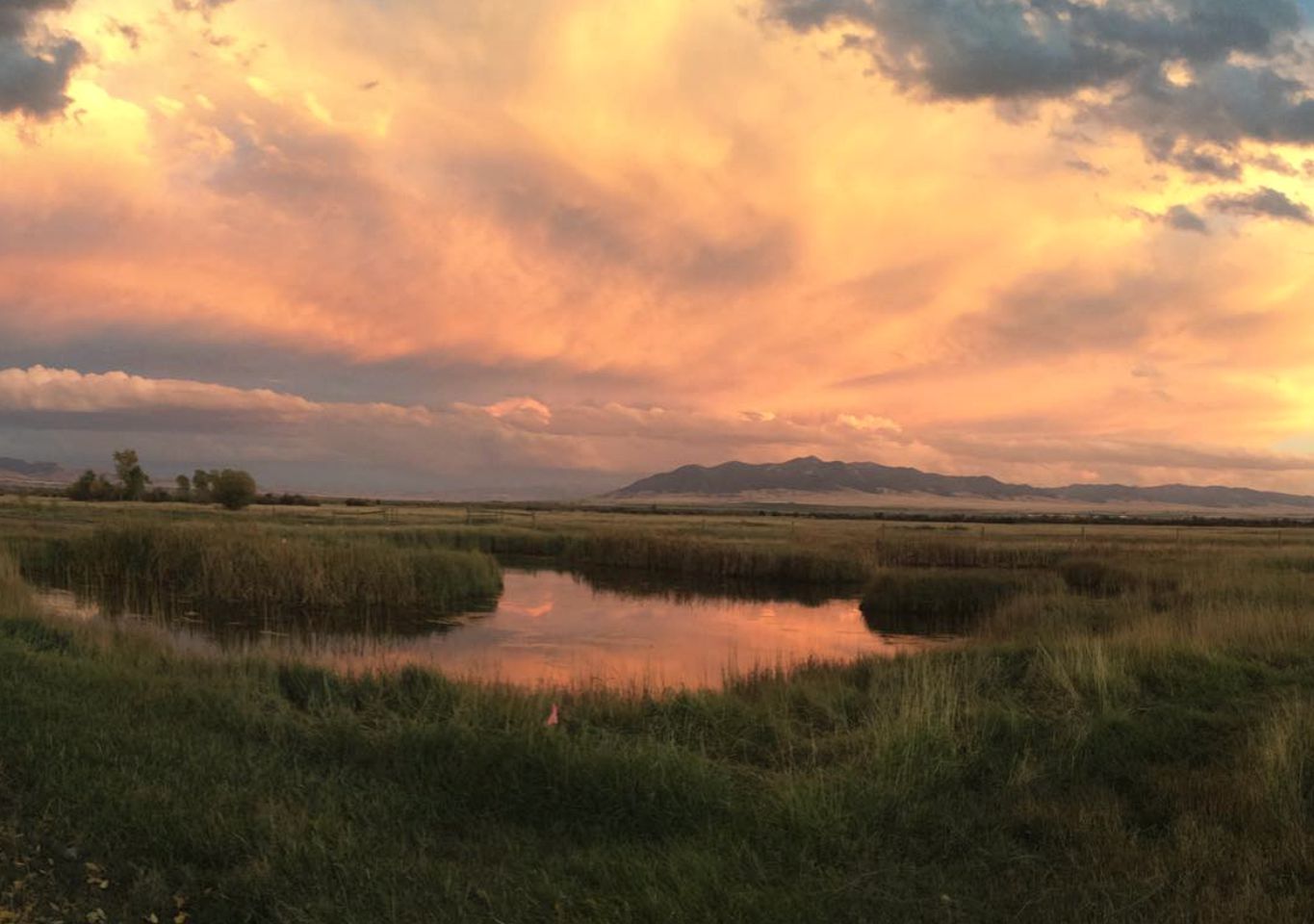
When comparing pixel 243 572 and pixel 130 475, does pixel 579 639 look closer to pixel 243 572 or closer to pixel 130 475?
pixel 243 572

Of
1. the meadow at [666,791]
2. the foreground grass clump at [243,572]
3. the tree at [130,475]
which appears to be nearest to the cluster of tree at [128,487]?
the tree at [130,475]

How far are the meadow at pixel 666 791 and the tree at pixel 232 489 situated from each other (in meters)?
77.0

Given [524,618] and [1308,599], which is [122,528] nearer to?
[524,618]

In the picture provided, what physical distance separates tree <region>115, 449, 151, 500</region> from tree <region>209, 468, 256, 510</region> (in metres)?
24.2

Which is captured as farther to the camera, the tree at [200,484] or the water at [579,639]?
the tree at [200,484]

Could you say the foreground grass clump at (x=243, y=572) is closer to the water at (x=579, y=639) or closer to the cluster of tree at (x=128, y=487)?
the water at (x=579, y=639)

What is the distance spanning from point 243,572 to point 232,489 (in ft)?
205

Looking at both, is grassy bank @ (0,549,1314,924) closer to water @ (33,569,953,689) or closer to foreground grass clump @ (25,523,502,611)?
water @ (33,569,953,689)

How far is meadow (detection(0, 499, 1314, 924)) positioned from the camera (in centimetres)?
535

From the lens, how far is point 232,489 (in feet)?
277

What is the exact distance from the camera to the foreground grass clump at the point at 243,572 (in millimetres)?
27703

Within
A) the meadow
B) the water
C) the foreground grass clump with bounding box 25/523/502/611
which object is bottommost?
the water

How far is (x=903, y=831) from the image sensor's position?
655cm

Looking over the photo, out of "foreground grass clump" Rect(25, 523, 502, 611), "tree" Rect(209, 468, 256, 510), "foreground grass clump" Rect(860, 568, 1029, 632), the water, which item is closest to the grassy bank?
the water
